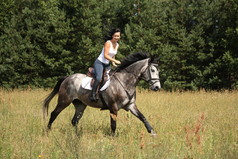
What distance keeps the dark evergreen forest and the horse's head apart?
55.5 feet

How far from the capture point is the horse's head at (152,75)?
682 centimetres

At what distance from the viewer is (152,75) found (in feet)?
22.8

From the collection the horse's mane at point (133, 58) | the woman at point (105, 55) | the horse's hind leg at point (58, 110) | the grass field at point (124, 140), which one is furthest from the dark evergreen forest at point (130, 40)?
the woman at point (105, 55)

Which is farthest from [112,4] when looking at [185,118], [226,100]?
[185,118]

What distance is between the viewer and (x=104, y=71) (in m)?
7.27

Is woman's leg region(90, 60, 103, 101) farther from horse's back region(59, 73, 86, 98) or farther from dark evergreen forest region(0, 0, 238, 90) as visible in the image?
dark evergreen forest region(0, 0, 238, 90)

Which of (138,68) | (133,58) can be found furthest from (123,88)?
(133,58)

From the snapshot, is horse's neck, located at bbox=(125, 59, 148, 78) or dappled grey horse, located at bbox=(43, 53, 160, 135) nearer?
dappled grey horse, located at bbox=(43, 53, 160, 135)

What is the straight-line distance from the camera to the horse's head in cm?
682

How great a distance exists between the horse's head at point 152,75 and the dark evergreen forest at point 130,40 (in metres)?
16.9

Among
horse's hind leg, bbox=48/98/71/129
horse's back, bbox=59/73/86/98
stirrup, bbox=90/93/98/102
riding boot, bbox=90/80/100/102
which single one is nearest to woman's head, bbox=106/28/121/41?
riding boot, bbox=90/80/100/102

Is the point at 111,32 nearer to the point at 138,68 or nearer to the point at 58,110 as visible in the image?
the point at 138,68

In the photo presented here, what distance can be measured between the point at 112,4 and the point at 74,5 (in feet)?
16.3

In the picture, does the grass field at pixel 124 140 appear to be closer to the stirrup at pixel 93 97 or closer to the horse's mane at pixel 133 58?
the stirrup at pixel 93 97
